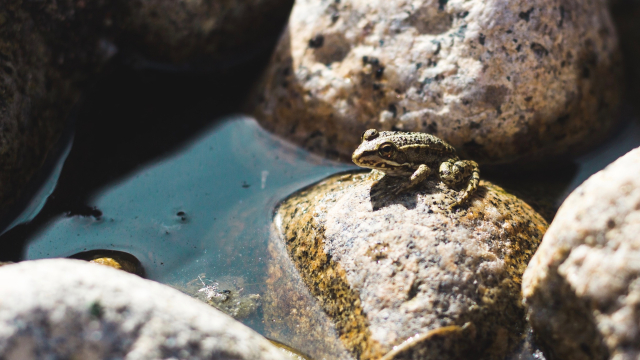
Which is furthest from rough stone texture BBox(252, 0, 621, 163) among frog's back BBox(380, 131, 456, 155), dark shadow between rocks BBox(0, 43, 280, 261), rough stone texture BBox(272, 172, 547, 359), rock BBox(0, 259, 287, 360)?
rock BBox(0, 259, 287, 360)

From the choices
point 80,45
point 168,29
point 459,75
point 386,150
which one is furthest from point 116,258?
point 459,75

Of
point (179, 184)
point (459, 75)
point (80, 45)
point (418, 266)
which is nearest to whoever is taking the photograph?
point (418, 266)

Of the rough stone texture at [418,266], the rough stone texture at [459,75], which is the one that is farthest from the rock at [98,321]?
the rough stone texture at [459,75]

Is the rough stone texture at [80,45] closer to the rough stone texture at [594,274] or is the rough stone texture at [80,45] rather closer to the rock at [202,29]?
the rock at [202,29]

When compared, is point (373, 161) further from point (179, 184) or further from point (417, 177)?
point (179, 184)

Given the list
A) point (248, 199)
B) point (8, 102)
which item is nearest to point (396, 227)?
point (248, 199)

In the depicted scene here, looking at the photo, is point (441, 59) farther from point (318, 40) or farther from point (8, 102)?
point (8, 102)
